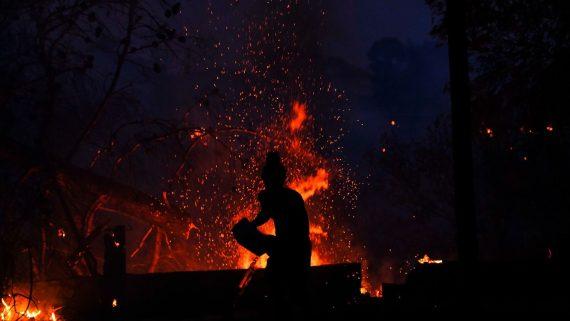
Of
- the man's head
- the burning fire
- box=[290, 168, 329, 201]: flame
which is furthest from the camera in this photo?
box=[290, 168, 329, 201]: flame

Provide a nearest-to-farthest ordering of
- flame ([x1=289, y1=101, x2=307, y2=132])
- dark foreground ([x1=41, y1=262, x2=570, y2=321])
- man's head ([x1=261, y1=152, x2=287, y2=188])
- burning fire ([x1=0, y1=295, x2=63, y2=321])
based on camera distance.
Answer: man's head ([x1=261, y1=152, x2=287, y2=188]) → dark foreground ([x1=41, y1=262, x2=570, y2=321]) → burning fire ([x1=0, y1=295, x2=63, y2=321]) → flame ([x1=289, y1=101, x2=307, y2=132])

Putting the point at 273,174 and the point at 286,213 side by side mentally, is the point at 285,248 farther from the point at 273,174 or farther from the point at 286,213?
the point at 273,174

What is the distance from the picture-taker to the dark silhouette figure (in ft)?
19.7

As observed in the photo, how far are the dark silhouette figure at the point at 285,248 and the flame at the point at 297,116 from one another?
41.9 ft

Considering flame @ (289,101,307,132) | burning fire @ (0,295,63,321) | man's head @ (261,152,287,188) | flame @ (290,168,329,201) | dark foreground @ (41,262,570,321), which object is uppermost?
flame @ (289,101,307,132)

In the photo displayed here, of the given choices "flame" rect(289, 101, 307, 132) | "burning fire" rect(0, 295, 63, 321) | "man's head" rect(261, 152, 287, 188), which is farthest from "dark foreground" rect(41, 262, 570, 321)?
"flame" rect(289, 101, 307, 132)

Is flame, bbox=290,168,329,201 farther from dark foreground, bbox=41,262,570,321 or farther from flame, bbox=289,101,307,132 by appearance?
dark foreground, bbox=41,262,570,321

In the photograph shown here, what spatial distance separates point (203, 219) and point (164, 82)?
7.72 meters

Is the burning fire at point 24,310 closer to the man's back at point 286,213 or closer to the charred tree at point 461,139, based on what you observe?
the man's back at point 286,213

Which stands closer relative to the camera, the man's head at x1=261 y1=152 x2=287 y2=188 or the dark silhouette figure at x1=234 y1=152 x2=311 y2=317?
the dark silhouette figure at x1=234 y1=152 x2=311 y2=317

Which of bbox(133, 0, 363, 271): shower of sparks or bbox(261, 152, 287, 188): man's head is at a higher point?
bbox(133, 0, 363, 271): shower of sparks

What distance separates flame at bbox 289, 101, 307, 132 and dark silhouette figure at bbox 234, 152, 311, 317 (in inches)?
503

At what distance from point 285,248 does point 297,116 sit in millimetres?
14416

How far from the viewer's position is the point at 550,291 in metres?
9.71
